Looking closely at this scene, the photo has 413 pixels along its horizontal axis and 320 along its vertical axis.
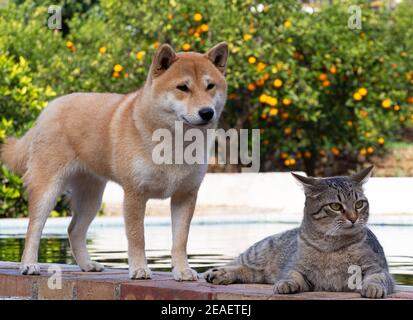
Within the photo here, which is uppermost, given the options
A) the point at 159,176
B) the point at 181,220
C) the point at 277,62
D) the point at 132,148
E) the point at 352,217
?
the point at 277,62

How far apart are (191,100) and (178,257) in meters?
1.03

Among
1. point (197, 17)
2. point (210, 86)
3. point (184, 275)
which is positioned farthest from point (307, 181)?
point (197, 17)

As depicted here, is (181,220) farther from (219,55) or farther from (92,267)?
(219,55)

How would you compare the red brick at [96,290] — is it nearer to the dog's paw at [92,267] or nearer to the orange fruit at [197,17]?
the dog's paw at [92,267]

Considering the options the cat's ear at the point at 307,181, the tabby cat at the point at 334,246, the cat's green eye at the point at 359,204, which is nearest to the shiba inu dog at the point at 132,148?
the cat's ear at the point at 307,181

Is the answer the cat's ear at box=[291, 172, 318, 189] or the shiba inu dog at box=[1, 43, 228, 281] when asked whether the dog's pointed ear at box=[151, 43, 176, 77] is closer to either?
the shiba inu dog at box=[1, 43, 228, 281]

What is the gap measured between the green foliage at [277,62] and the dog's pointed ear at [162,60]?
764 cm

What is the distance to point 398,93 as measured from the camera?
47.9 ft

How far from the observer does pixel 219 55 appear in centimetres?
618

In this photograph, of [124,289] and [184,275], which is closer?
[124,289]

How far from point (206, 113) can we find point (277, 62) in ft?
27.5

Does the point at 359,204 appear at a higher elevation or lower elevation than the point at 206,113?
lower

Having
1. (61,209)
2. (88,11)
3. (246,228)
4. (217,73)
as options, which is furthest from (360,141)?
(217,73)

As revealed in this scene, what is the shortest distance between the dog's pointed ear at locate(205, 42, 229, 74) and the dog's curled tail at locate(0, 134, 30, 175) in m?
1.66
